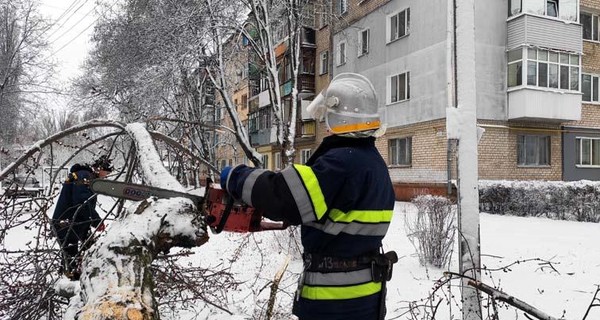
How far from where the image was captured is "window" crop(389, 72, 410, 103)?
54.5ft

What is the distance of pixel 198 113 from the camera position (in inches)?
730

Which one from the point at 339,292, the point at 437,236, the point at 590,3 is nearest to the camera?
the point at 339,292

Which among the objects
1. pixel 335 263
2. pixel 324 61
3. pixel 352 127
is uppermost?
pixel 324 61

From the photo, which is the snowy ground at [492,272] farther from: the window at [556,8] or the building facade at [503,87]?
the window at [556,8]

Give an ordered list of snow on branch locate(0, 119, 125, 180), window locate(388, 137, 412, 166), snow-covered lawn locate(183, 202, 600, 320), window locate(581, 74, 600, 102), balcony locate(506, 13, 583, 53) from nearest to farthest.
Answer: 1. snow on branch locate(0, 119, 125, 180)
2. snow-covered lawn locate(183, 202, 600, 320)
3. balcony locate(506, 13, 583, 53)
4. window locate(581, 74, 600, 102)
5. window locate(388, 137, 412, 166)

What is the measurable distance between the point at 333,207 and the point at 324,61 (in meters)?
20.9

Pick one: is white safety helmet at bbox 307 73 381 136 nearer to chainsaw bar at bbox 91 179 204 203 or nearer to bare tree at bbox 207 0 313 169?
chainsaw bar at bbox 91 179 204 203

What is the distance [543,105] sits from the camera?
14.4 m

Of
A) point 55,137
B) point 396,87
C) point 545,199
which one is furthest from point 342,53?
point 55,137

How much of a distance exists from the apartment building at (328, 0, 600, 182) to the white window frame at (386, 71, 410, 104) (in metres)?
0.04

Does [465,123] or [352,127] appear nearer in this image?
[352,127]

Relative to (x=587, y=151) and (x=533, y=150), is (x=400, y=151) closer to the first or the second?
(x=533, y=150)

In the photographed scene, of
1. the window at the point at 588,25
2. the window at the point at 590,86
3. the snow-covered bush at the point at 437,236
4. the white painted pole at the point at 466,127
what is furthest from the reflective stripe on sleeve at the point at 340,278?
the window at the point at 588,25

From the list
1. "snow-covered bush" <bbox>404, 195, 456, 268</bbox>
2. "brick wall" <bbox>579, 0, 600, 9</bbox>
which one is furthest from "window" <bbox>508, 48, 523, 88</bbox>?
"snow-covered bush" <bbox>404, 195, 456, 268</bbox>
